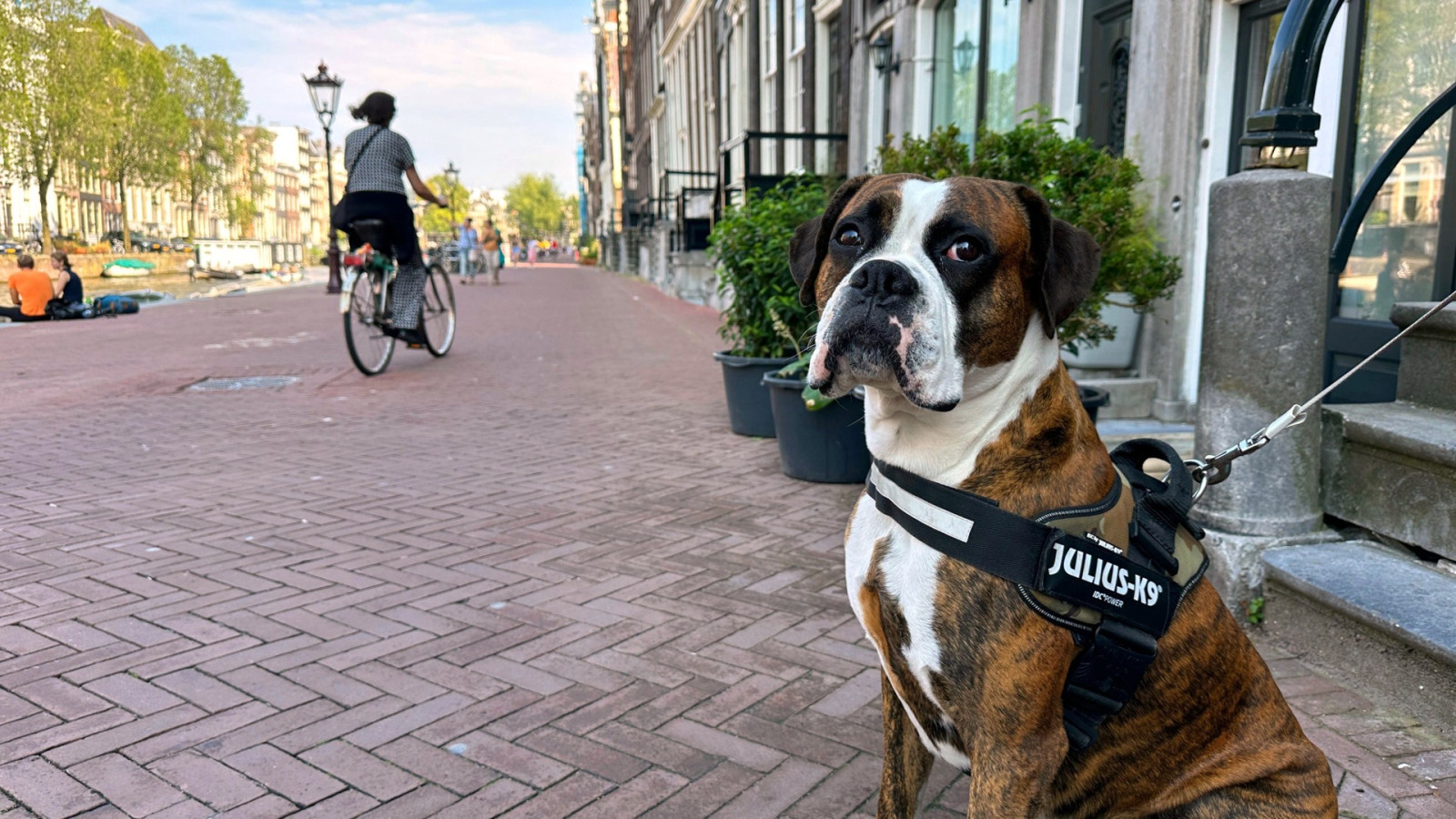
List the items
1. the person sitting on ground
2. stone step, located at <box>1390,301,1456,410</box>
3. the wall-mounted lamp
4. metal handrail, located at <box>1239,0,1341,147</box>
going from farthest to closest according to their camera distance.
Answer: the person sitting on ground, the wall-mounted lamp, stone step, located at <box>1390,301,1456,410</box>, metal handrail, located at <box>1239,0,1341,147</box>

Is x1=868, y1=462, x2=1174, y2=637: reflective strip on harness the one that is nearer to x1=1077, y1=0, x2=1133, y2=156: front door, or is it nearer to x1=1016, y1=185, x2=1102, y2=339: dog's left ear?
x1=1016, y1=185, x2=1102, y2=339: dog's left ear

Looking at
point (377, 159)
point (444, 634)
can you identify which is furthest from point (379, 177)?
point (444, 634)

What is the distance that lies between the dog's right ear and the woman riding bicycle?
7124 mm

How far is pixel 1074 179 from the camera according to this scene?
192 inches

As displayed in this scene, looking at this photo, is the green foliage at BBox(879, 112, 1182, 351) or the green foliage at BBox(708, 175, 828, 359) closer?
the green foliage at BBox(879, 112, 1182, 351)

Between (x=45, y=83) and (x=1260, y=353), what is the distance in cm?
4713

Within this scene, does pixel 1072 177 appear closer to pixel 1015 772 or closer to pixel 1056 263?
pixel 1056 263

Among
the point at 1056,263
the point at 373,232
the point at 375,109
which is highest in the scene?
the point at 375,109

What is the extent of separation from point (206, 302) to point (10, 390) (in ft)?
47.0

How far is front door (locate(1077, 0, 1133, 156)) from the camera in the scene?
670 centimetres

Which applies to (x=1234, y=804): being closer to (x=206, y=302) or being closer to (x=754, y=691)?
(x=754, y=691)

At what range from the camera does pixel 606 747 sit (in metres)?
2.68

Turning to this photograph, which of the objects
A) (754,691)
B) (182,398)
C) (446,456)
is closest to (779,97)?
(182,398)

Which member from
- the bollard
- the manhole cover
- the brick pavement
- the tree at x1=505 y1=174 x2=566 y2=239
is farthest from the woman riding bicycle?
the tree at x1=505 y1=174 x2=566 y2=239
